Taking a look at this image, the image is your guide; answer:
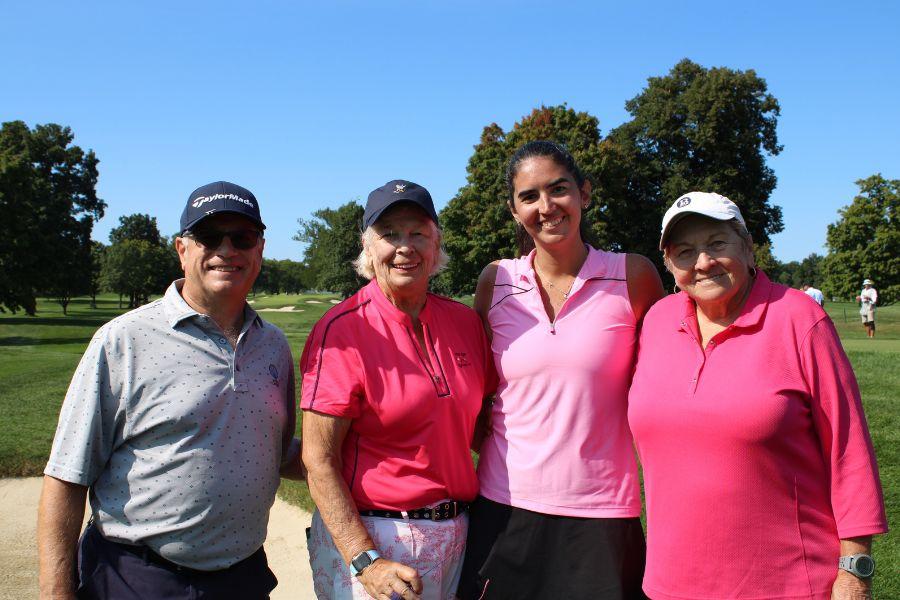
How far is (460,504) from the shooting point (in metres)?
3.21

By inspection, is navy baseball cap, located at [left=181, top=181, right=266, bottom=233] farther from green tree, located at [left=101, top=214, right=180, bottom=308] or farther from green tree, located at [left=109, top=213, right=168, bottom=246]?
green tree, located at [left=109, top=213, right=168, bottom=246]

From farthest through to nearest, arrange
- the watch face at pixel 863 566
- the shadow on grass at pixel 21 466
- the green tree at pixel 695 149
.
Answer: the green tree at pixel 695 149
the shadow on grass at pixel 21 466
the watch face at pixel 863 566

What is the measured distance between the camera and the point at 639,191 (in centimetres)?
4322

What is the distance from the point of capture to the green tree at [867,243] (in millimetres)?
40750

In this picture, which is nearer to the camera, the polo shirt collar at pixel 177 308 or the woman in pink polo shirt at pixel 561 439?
the polo shirt collar at pixel 177 308

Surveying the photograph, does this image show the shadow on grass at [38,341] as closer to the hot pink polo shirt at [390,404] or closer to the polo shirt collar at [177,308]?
the polo shirt collar at [177,308]

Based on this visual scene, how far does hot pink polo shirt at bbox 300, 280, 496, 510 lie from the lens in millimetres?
2939

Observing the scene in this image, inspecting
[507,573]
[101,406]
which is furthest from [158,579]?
[507,573]

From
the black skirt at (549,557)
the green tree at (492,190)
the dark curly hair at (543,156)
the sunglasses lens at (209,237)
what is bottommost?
the black skirt at (549,557)

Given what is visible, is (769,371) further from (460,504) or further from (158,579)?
(158,579)

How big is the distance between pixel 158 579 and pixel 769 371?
2.54 metres

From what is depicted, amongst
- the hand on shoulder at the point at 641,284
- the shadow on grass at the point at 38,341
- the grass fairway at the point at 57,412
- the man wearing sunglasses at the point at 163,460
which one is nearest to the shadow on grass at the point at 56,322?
the shadow on grass at the point at 38,341

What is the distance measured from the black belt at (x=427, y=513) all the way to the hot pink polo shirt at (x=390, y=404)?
31 millimetres

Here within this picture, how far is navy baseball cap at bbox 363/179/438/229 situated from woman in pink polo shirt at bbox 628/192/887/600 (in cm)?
114
